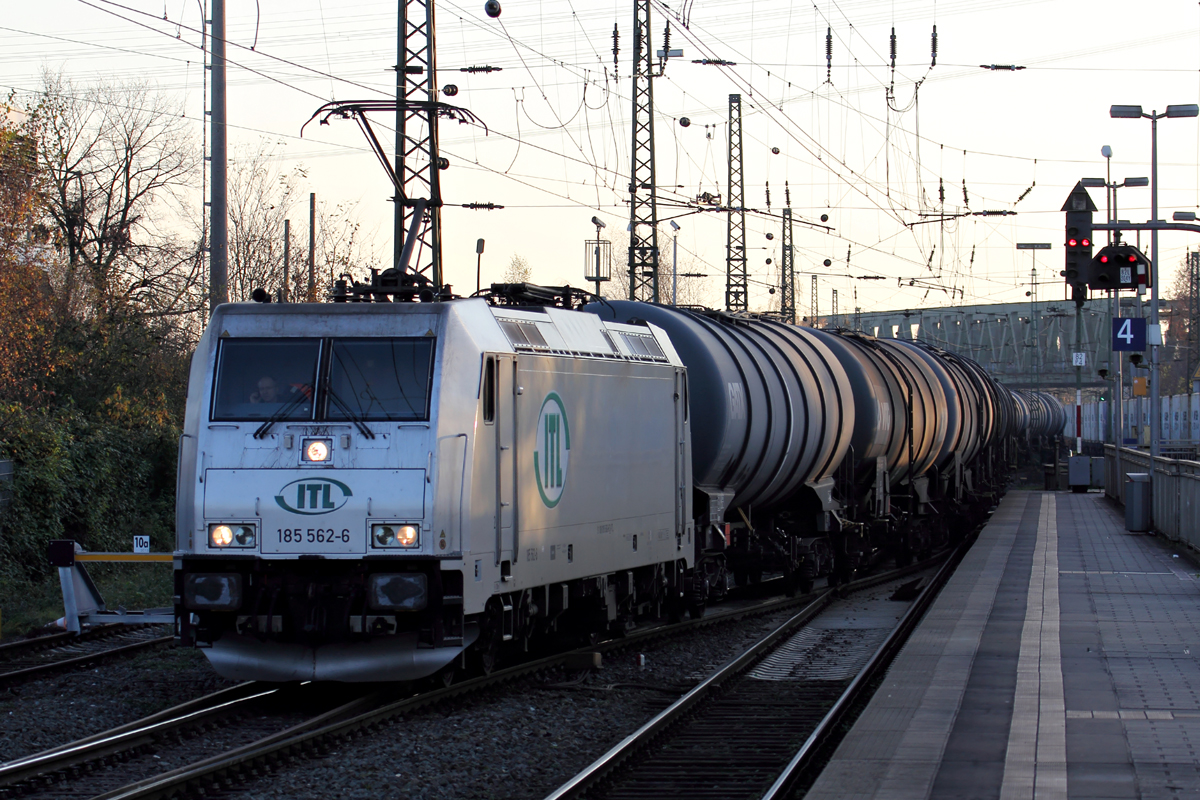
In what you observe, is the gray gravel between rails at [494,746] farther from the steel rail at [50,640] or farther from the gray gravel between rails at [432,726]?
the steel rail at [50,640]

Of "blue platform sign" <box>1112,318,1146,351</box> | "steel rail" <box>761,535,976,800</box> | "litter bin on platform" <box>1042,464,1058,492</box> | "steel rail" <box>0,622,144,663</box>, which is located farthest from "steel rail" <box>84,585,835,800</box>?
"litter bin on platform" <box>1042,464,1058,492</box>

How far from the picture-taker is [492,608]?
10719mm

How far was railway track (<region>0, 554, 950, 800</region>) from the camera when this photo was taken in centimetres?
818

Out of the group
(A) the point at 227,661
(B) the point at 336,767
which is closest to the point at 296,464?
(A) the point at 227,661

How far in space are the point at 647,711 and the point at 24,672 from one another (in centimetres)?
553

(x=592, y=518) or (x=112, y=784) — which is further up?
(x=592, y=518)

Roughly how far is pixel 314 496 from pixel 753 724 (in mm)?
3801

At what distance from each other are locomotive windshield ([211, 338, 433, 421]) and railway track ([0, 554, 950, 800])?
2274mm

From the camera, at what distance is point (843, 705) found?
10.7 metres

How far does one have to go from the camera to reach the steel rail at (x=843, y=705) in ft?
26.8

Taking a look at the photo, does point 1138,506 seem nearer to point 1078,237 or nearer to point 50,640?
point 1078,237

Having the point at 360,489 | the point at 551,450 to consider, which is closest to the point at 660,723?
the point at 551,450

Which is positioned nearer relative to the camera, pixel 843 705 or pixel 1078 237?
pixel 843 705

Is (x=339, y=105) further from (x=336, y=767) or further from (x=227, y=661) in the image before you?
(x=336, y=767)
